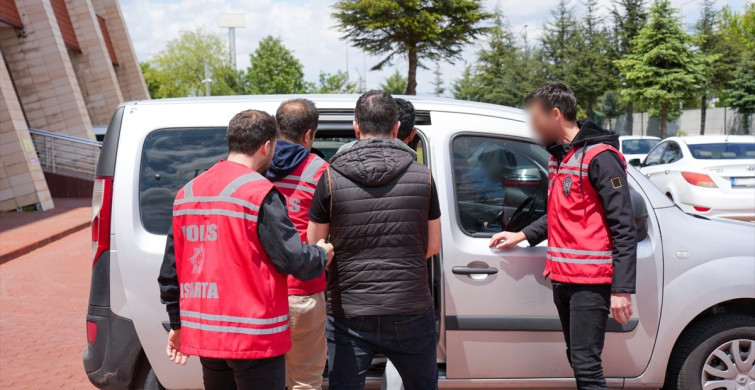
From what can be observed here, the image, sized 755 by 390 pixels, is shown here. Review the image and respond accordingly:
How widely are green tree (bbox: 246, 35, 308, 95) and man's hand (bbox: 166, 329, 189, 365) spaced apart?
47.0 m

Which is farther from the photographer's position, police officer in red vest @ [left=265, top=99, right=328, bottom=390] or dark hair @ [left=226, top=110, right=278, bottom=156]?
police officer in red vest @ [left=265, top=99, right=328, bottom=390]

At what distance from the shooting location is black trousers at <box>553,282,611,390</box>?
3135 millimetres

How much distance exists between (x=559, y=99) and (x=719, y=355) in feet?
5.23

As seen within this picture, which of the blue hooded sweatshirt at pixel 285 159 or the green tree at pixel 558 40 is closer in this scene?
the blue hooded sweatshirt at pixel 285 159

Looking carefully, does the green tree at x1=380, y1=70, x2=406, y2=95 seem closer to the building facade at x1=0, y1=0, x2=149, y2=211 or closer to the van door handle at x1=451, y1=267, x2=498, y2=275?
the building facade at x1=0, y1=0, x2=149, y2=211

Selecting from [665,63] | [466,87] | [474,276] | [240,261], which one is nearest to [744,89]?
[665,63]

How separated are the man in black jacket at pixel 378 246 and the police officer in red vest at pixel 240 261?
0.62 feet

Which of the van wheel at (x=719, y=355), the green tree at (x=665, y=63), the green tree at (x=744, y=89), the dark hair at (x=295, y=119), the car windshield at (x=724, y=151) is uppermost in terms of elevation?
the dark hair at (x=295, y=119)

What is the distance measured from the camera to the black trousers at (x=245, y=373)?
8.38ft

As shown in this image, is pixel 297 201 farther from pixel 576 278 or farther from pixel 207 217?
pixel 576 278

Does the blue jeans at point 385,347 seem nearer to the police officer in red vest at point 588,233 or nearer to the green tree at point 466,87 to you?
the police officer in red vest at point 588,233

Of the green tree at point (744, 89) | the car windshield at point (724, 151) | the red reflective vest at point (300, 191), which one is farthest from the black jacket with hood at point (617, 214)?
the green tree at point (744, 89)

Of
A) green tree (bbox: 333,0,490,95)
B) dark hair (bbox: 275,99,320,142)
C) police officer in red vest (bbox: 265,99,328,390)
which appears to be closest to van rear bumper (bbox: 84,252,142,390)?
police officer in red vest (bbox: 265,99,328,390)

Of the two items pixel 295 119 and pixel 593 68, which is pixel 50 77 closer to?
pixel 295 119
